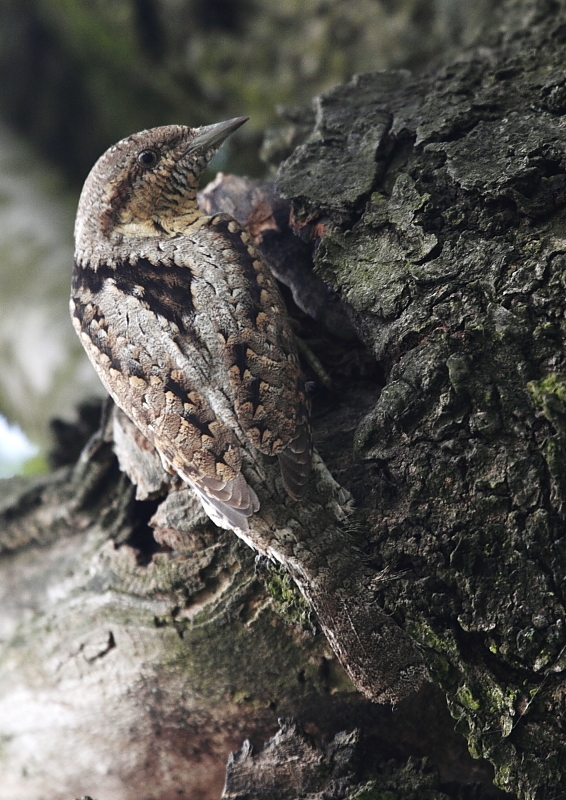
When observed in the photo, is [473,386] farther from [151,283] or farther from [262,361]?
[151,283]

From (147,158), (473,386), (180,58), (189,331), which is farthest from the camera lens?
(180,58)

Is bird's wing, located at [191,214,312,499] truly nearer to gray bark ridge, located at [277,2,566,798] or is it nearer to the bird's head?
gray bark ridge, located at [277,2,566,798]

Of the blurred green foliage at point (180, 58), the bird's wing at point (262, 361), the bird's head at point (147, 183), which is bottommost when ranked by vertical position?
the bird's wing at point (262, 361)

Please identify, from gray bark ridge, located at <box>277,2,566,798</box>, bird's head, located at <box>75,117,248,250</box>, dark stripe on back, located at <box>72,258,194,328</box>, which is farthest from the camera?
bird's head, located at <box>75,117,248,250</box>

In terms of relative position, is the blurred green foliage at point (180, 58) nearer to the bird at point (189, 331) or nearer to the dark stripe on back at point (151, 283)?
the bird at point (189, 331)

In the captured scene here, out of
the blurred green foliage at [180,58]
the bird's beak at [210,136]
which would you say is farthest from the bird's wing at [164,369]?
the blurred green foliage at [180,58]

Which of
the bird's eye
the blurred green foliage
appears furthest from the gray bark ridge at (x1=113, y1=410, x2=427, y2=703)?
the blurred green foliage

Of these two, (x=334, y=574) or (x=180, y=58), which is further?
(x=180, y=58)

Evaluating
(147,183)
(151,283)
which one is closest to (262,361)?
(151,283)
